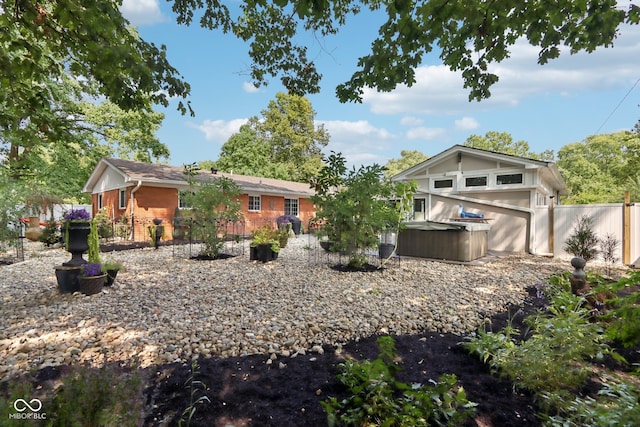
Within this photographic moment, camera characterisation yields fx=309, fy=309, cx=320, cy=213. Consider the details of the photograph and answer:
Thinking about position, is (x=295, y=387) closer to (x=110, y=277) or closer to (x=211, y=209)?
(x=110, y=277)

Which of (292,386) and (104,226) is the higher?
(104,226)

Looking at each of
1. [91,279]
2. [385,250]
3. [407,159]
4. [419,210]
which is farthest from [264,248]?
[407,159]

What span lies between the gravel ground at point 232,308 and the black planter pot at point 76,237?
642 mm

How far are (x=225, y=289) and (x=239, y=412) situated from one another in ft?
11.3

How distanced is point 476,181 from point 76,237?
12.4 m

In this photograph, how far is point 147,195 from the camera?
12.7 m

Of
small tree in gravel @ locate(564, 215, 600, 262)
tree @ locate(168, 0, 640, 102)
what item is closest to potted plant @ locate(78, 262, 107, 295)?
tree @ locate(168, 0, 640, 102)

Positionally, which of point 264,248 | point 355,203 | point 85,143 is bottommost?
point 264,248

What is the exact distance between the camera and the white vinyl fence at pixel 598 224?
8.09 metres

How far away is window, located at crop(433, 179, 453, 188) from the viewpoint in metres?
12.8

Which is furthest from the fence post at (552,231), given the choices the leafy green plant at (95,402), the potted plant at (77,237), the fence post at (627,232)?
the potted plant at (77,237)

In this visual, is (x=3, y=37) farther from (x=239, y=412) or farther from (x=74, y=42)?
(x=239, y=412)

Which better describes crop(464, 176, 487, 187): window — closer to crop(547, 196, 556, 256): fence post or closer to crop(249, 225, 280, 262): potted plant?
crop(547, 196, 556, 256): fence post

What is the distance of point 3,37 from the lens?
3102 mm
